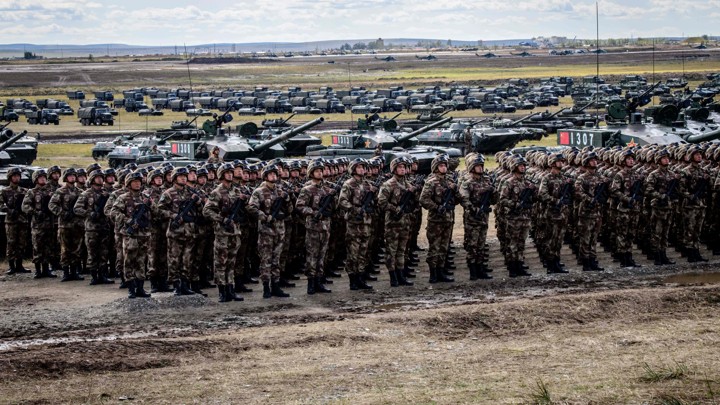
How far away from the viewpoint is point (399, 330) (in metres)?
13.7

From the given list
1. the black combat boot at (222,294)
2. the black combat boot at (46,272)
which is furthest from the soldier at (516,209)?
the black combat boot at (46,272)

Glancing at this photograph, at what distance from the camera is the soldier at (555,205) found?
18.1 meters

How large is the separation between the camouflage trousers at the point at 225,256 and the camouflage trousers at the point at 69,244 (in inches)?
135

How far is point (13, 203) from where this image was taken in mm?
19594

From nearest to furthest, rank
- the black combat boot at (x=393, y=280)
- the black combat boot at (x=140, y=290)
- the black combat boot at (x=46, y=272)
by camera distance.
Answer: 1. the black combat boot at (x=140, y=290)
2. the black combat boot at (x=393, y=280)
3. the black combat boot at (x=46, y=272)

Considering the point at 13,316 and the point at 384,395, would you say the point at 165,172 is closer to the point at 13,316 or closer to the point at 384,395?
the point at 13,316

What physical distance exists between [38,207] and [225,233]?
14.7 ft

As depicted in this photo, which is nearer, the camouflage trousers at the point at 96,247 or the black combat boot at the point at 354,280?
the black combat boot at the point at 354,280

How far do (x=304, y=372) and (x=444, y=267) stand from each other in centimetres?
676

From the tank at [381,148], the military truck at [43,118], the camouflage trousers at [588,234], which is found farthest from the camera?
the military truck at [43,118]

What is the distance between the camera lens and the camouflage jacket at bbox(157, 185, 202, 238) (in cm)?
1655

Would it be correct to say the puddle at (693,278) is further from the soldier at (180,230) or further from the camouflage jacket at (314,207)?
the soldier at (180,230)

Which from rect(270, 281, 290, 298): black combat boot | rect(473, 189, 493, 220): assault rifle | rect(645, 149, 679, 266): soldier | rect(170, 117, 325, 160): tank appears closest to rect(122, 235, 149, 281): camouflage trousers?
rect(270, 281, 290, 298): black combat boot

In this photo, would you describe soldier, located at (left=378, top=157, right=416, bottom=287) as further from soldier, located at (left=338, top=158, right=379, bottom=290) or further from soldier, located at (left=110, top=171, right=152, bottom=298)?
soldier, located at (left=110, top=171, right=152, bottom=298)
